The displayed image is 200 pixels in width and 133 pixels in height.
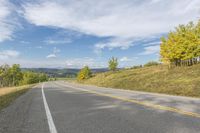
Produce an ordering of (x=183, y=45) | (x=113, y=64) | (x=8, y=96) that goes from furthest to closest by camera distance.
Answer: (x=113, y=64) → (x=183, y=45) → (x=8, y=96)

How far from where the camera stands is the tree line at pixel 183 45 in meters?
37.5

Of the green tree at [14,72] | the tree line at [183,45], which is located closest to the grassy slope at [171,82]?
the tree line at [183,45]

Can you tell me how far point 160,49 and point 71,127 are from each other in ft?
141

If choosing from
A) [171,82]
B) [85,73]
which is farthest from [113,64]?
[171,82]

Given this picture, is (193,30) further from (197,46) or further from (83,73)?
(83,73)

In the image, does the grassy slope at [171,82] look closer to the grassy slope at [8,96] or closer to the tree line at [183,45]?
the tree line at [183,45]

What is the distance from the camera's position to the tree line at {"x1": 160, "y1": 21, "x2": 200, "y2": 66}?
3753 centimetres

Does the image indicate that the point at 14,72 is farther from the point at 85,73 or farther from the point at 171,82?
the point at 171,82

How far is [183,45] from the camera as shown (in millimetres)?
38906

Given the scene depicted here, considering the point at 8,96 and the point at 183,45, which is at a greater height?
the point at 183,45

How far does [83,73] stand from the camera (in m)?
87.3

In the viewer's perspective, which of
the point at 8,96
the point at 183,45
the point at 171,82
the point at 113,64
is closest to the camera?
the point at 8,96

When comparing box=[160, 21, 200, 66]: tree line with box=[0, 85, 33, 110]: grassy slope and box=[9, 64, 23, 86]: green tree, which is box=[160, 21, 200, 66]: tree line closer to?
box=[0, 85, 33, 110]: grassy slope

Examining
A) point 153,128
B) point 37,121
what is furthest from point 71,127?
point 153,128
